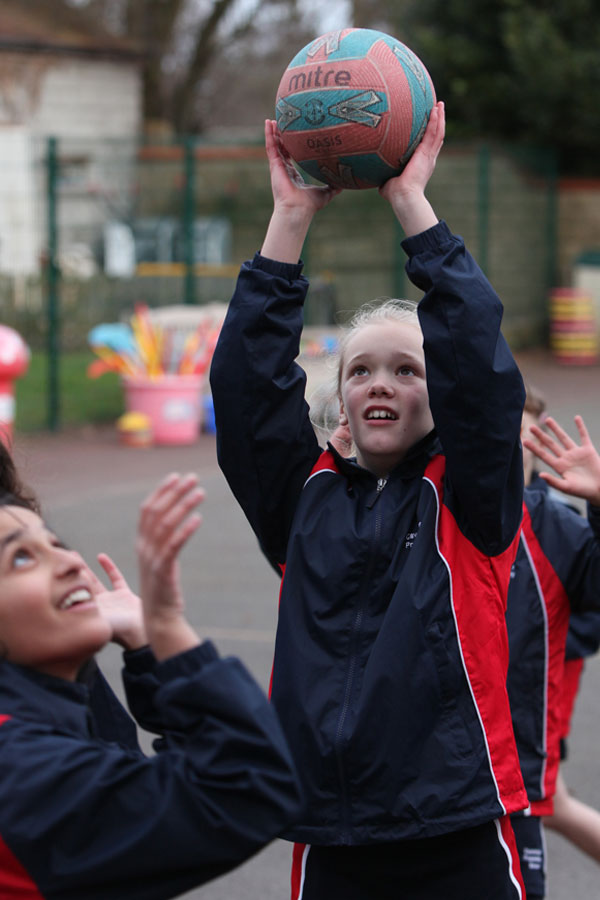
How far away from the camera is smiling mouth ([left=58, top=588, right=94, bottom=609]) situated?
1.85 m

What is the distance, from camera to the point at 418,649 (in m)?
2.38

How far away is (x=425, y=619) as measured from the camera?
93.9 inches

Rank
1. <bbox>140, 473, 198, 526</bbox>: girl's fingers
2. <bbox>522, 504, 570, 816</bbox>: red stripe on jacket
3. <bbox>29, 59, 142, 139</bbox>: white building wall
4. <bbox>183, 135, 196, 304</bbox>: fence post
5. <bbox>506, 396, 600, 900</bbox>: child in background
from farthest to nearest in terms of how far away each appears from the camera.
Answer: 1. <bbox>29, 59, 142, 139</bbox>: white building wall
2. <bbox>183, 135, 196, 304</bbox>: fence post
3. <bbox>522, 504, 570, 816</bbox>: red stripe on jacket
4. <bbox>506, 396, 600, 900</bbox>: child in background
5. <bbox>140, 473, 198, 526</bbox>: girl's fingers

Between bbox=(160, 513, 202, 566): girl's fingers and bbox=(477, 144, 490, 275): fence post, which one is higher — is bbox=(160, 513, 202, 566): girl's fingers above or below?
below

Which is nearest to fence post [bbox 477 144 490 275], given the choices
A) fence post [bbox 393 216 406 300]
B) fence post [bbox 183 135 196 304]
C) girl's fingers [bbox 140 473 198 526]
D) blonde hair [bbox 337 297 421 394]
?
fence post [bbox 393 216 406 300]

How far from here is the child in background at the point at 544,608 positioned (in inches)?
126

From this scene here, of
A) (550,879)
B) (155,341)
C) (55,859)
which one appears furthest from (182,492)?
(155,341)

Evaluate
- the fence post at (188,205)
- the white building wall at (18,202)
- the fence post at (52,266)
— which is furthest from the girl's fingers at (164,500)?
the white building wall at (18,202)

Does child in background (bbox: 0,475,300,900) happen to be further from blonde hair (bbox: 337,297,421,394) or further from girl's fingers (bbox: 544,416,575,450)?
girl's fingers (bbox: 544,416,575,450)

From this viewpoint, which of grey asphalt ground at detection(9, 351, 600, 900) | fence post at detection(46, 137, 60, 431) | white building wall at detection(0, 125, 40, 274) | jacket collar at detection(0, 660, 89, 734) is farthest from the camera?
white building wall at detection(0, 125, 40, 274)

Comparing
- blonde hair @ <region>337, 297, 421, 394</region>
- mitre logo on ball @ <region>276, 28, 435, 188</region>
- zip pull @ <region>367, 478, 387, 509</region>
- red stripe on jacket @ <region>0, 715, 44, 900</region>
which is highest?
mitre logo on ball @ <region>276, 28, 435, 188</region>

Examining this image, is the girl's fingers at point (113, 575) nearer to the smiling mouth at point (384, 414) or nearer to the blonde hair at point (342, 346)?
the smiling mouth at point (384, 414)

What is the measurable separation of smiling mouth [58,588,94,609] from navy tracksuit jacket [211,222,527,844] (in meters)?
0.67

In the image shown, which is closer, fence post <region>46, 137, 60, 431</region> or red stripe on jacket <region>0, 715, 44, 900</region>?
red stripe on jacket <region>0, 715, 44, 900</region>
